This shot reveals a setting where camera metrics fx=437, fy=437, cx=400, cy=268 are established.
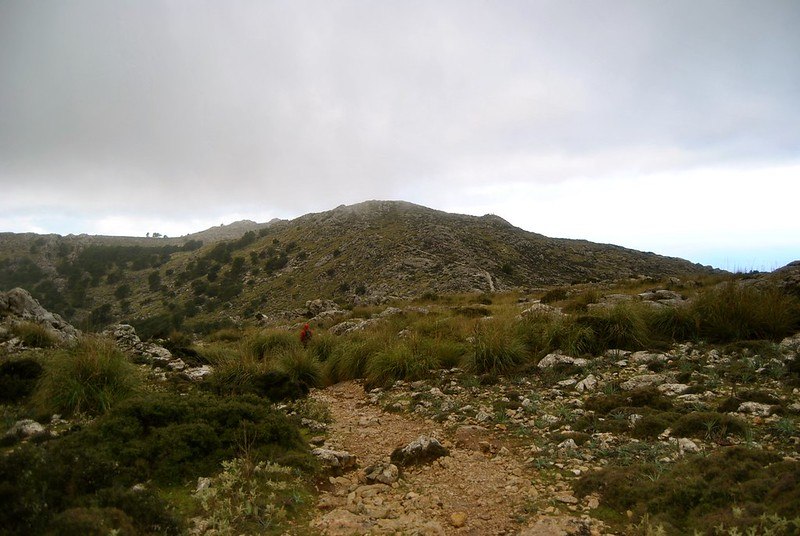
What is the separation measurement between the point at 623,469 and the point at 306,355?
779cm

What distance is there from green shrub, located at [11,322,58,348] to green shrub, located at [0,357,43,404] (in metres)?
3.76

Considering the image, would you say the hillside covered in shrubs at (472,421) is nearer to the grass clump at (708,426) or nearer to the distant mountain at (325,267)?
the grass clump at (708,426)

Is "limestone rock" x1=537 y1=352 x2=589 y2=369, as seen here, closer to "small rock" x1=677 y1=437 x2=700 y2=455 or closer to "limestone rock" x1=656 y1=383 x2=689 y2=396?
"limestone rock" x1=656 y1=383 x2=689 y2=396

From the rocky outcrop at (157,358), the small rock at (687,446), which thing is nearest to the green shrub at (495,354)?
the small rock at (687,446)

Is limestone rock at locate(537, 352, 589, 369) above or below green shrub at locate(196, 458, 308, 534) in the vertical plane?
above

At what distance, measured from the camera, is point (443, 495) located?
14.3 ft

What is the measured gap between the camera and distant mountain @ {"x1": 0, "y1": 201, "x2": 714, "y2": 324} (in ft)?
126

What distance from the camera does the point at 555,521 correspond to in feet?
11.7

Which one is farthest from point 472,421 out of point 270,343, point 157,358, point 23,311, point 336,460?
point 23,311

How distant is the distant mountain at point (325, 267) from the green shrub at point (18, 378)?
22.7 m

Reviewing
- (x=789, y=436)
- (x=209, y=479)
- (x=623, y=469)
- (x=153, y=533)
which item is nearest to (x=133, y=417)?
(x=209, y=479)

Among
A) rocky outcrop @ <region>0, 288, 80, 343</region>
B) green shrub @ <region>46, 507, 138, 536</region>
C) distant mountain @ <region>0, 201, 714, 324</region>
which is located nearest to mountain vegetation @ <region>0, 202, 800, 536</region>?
green shrub @ <region>46, 507, 138, 536</region>

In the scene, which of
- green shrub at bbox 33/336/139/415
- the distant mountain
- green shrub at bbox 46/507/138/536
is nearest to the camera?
green shrub at bbox 46/507/138/536

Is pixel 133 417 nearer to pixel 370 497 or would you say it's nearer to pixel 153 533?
pixel 153 533
